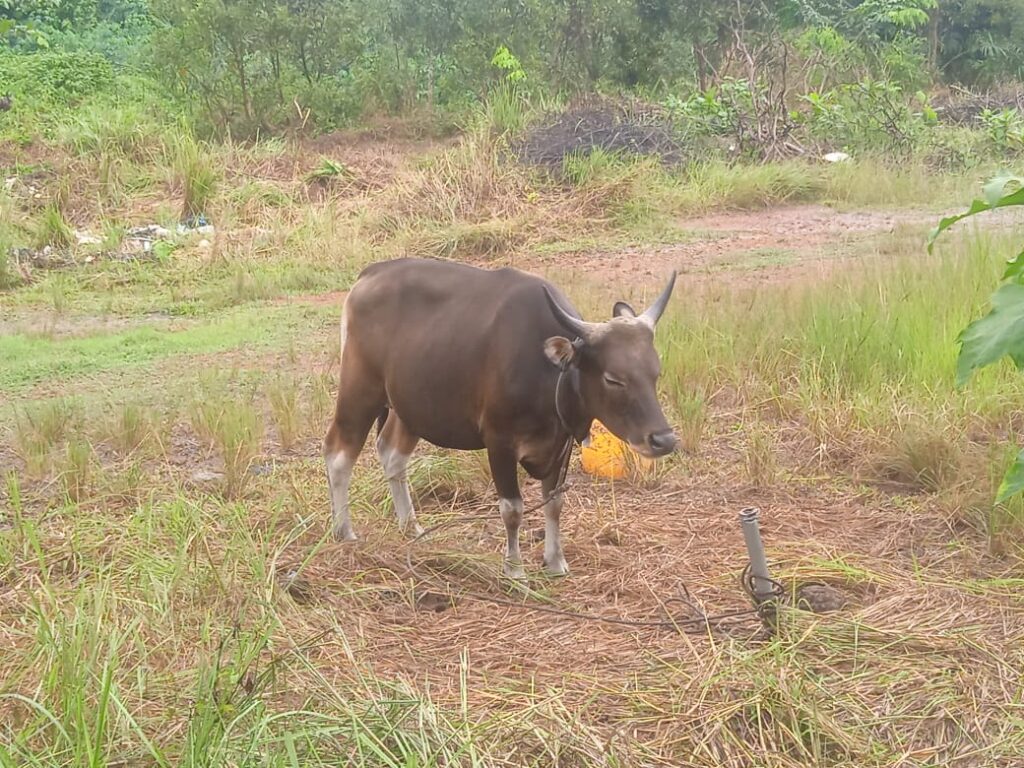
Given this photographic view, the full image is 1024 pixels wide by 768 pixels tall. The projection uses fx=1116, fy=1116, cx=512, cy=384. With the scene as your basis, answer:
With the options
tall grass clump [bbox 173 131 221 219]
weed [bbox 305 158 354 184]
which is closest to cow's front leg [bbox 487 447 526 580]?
tall grass clump [bbox 173 131 221 219]

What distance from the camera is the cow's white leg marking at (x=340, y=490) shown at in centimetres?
503

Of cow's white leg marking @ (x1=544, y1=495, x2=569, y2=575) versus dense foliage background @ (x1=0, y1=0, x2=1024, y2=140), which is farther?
dense foliage background @ (x1=0, y1=0, x2=1024, y2=140)

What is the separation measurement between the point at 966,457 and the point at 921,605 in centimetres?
138

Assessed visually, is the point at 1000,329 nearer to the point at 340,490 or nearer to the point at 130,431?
the point at 340,490

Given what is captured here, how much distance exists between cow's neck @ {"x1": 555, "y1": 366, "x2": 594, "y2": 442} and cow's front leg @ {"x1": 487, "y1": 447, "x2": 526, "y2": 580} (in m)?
0.31

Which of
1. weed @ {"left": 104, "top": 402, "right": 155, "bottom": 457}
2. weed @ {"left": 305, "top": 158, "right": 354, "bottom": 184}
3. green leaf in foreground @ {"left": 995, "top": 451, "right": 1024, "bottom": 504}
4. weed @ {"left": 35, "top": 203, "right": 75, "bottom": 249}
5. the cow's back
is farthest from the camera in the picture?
weed @ {"left": 305, "top": 158, "right": 354, "bottom": 184}

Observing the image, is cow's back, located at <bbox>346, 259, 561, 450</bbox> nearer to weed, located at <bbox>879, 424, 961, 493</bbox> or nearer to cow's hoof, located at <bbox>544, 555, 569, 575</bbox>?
cow's hoof, located at <bbox>544, 555, 569, 575</bbox>

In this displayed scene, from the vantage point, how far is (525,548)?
16.7ft

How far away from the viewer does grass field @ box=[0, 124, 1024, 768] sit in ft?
10.6

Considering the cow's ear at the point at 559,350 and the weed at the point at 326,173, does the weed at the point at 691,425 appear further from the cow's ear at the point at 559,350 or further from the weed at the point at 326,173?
the weed at the point at 326,173

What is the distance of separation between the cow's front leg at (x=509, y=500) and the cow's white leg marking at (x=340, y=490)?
30.8 inches

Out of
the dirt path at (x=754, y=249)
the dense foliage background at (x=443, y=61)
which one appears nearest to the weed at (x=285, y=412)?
the dirt path at (x=754, y=249)

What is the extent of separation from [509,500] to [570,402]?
573mm

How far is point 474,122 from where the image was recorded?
50.8 feet
